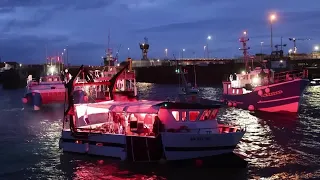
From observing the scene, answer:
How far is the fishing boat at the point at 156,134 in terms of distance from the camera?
100ft

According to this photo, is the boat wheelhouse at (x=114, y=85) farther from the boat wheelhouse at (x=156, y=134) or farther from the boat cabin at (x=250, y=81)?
the boat cabin at (x=250, y=81)

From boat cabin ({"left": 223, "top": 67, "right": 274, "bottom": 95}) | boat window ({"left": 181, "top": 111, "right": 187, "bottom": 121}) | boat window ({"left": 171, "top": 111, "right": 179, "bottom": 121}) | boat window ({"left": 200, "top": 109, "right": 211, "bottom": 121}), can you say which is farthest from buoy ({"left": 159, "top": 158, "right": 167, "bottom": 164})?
boat cabin ({"left": 223, "top": 67, "right": 274, "bottom": 95})

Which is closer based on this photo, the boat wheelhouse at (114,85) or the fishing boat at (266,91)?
the boat wheelhouse at (114,85)

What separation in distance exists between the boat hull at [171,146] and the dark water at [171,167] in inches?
29.3

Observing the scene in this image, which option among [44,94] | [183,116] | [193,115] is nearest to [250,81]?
[44,94]

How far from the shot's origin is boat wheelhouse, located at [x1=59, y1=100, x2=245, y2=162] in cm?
3048

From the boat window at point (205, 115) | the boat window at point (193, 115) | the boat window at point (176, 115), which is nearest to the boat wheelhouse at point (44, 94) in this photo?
the boat window at point (176, 115)

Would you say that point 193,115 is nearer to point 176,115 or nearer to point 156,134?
point 176,115

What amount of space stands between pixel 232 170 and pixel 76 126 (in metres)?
13.6

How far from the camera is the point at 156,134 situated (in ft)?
101

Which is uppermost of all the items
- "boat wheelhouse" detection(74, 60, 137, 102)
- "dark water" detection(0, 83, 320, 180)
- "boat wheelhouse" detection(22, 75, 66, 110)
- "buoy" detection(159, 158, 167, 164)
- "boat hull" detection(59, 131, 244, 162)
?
"boat wheelhouse" detection(74, 60, 137, 102)

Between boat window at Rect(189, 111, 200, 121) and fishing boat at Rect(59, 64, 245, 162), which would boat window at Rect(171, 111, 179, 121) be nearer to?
fishing boat at Rect(59, 64, 245, 162)

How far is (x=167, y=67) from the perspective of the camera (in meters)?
168

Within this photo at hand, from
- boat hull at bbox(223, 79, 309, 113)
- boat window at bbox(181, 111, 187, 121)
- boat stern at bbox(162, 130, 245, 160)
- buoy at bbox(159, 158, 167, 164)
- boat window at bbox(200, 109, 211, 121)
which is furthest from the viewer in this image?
boat hull at bbox(223, 79, 309, 113)
